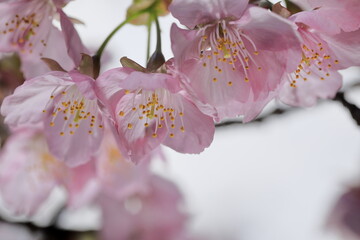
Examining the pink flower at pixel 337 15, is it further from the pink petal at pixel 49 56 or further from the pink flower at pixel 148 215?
the pink flower at pixel 148 215

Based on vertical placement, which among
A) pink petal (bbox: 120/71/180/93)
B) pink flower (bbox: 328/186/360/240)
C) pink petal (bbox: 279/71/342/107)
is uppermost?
pink petal (bbox: 120/71/180/93)

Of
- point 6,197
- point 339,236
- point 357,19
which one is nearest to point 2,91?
point 6,197

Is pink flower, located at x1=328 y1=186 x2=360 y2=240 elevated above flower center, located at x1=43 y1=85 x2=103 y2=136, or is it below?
below

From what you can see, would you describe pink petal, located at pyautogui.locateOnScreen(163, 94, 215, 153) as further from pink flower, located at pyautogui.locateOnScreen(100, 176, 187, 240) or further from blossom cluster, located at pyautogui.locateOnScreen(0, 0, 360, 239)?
pink flower, located at pyautogui.locateOnScreen(100, 176, 187, 240)

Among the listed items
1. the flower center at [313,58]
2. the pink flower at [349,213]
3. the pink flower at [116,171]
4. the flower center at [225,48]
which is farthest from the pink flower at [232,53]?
the pink flower at [349,213]

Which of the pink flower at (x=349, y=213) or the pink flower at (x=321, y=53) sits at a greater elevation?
the pink flower at (x=321, y=53)

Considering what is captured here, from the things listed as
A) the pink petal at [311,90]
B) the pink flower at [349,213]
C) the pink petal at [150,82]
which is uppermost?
the pink petal at [150,82]

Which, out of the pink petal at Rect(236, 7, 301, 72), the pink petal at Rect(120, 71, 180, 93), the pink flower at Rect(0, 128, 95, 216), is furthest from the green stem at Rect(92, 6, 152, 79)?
the pink flower at Rect(0, 128, 95, 216)
